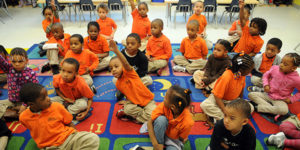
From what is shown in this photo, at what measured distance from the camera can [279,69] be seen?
8.32 ft

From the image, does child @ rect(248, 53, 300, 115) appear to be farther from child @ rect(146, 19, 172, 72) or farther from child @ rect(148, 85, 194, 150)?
child @ rect(146, 19, 172, 72)

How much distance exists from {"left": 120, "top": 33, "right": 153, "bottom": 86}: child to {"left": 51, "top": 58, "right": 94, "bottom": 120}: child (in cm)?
70

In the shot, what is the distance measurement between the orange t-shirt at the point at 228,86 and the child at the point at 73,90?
146 centimetres

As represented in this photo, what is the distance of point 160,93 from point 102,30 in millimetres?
1993

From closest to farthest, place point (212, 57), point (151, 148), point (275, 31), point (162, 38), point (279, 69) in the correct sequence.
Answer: point (151, 148) < point (279, 69) < point (212, 57) < point (162, 38) < point (275, 31)

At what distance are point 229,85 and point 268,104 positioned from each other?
0.68m

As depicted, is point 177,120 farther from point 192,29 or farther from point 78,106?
point 192,29

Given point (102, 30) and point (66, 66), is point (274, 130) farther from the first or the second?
point (102, 30)

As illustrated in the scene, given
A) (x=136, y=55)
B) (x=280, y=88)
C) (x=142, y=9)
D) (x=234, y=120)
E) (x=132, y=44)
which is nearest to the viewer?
(x=234, y=120)

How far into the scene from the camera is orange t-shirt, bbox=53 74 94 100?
7.76 feet

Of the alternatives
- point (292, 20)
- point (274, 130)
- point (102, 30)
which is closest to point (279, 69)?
point (274, 130)

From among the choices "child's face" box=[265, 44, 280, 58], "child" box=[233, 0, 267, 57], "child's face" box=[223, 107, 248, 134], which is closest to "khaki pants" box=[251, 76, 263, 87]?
"child's face" box=[265, 44, 280, 58]

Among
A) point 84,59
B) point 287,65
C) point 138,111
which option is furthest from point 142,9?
point 287,65

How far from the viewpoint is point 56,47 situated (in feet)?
10.9
